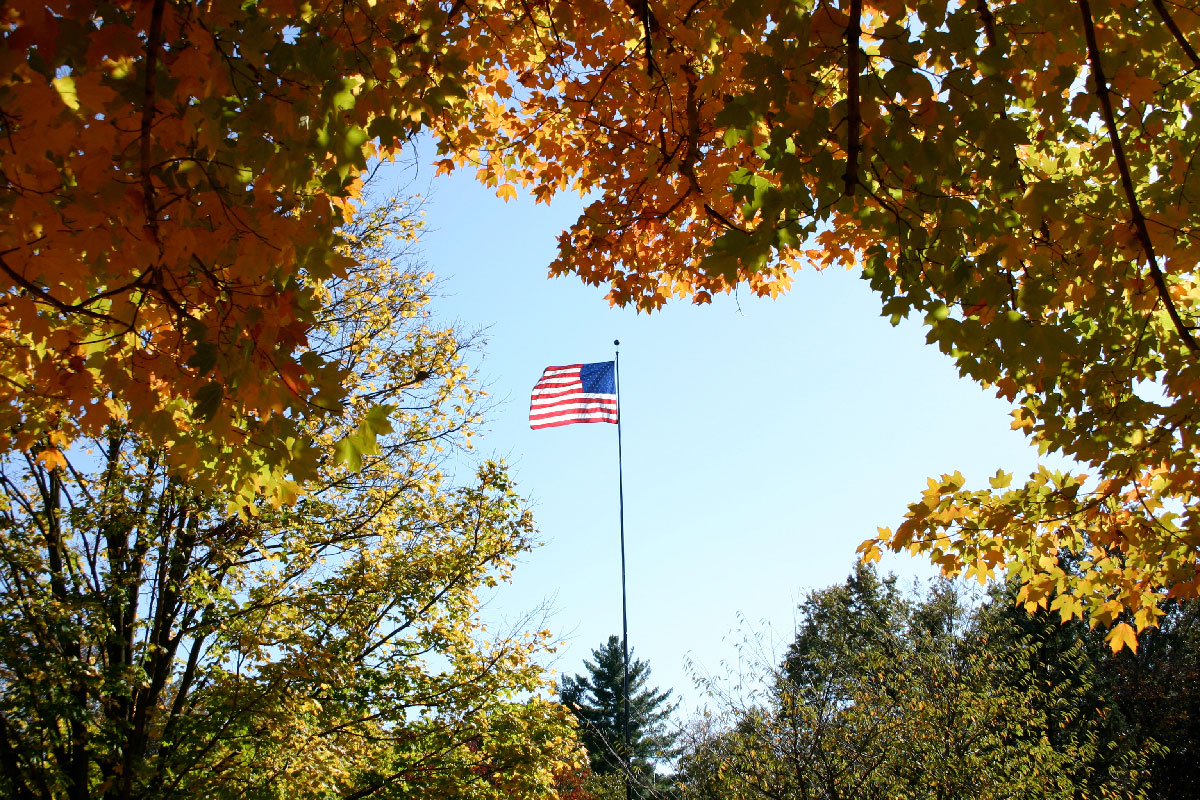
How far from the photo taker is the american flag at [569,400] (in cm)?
1211

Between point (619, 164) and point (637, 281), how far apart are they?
947 mm

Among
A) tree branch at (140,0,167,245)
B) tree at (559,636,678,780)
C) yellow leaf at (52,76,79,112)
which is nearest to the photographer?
yellow leaf at (52,76,79,112)

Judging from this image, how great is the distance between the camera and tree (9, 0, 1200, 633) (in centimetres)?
235

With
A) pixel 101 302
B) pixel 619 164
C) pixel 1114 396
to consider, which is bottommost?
pixel 1114 396

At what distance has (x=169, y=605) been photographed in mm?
7949

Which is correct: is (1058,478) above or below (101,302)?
below

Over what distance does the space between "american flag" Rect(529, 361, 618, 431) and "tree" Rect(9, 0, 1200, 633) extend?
7563 millimetres

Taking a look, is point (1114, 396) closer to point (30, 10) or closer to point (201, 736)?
point (30, 10)

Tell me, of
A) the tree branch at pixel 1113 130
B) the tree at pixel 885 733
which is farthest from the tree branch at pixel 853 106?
the tree at pixel 885 733

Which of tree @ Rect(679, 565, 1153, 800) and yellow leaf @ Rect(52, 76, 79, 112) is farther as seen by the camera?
tree @ Rect(679, 565, 1153, 800)

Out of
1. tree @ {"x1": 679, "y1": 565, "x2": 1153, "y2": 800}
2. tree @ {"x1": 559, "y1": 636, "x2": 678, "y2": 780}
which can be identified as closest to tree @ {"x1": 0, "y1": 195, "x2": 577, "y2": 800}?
tree @ {"x1": 679, "y1": 565, "x2": 1153, "y2": 800}

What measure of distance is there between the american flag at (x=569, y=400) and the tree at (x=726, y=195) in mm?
7563

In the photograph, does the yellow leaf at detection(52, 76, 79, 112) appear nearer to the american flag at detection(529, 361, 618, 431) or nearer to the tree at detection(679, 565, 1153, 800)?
the tree at detection(679, 565, 1153, 800)

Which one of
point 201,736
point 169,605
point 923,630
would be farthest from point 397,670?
point 923,630
